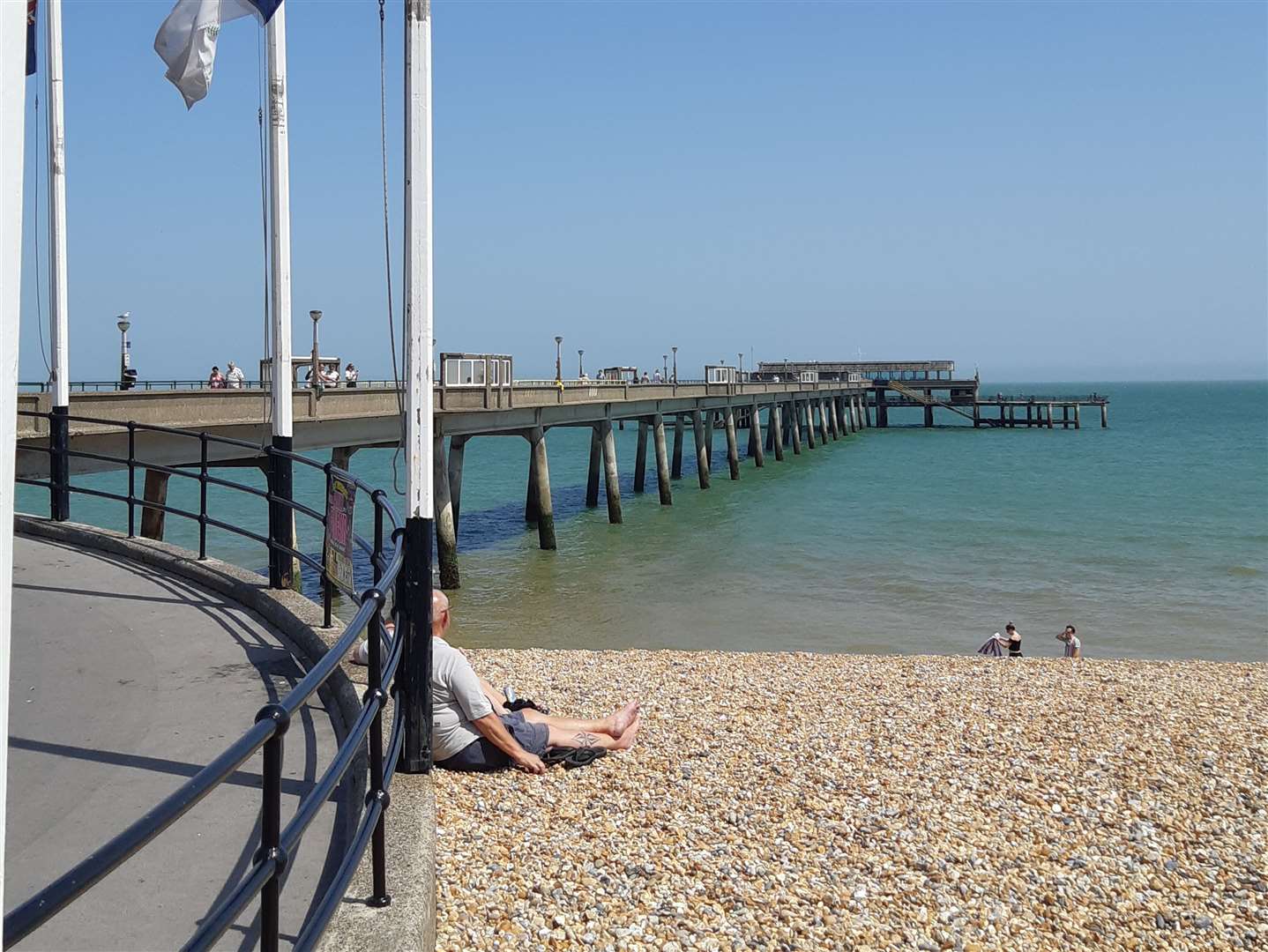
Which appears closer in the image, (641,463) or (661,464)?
(661,464)

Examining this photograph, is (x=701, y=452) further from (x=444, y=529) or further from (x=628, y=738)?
(x=628, y=738)

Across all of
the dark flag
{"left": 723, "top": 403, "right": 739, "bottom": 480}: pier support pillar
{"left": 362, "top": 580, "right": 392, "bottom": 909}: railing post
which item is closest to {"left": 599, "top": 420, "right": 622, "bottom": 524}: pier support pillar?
{"left": 723, "top": 403, "right": 739, "bottom": 480}: pier support pillar

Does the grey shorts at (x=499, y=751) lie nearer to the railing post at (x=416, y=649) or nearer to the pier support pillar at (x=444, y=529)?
the railing post at (x=416, y=649)

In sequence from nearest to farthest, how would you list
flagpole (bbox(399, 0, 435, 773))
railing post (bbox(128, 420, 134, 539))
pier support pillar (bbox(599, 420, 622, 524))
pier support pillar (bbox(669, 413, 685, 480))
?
flagpole (bbox(399, 0, 435, 773)) → railing post (bbox(128, 420, 134, 539)) → pier support pillar (bbox(599, 420, 622, 524)) → pier support pillar (bbox(669, 413, 685, 480))

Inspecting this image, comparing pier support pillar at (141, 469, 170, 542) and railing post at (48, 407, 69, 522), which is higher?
railing post at (48, 407, 69, 522)

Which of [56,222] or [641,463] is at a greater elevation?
[56,222]

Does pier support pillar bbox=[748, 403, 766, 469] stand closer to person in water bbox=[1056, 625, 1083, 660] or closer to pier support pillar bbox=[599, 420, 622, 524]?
pier support pillar bbox=[599, 420, 622, 524]

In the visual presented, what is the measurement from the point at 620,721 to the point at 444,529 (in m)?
16.3

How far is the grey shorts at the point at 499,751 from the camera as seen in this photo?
18.7 feet

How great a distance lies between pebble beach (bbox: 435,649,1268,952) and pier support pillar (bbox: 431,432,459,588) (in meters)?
13.6

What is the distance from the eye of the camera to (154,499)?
644 inches

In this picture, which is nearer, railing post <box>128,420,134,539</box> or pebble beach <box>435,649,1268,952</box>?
pebble beach <box>435,649,1268,952</box>

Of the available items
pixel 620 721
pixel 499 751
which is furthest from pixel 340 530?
pixel 620 721

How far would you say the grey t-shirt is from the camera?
543cm
